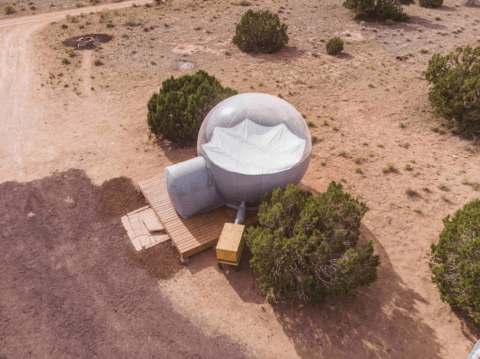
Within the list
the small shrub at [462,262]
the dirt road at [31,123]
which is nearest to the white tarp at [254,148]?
the small shrub at [462,262]

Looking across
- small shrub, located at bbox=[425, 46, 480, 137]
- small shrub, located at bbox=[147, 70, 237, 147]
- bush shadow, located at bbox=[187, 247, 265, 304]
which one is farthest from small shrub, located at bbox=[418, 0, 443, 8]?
bush shadow, located at bbox=[187, 247, 265, 304]

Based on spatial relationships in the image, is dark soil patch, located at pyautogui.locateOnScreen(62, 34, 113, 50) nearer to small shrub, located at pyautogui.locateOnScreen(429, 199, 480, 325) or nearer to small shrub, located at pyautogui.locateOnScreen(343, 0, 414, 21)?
small shrub, located at pyautogui.locateOnScreen(343, 0, 414, 21)

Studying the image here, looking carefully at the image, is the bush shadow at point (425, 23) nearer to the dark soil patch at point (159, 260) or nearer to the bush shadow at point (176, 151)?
Answer: the bush shadow at point (176, 151)

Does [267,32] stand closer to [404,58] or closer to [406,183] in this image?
[404,58]

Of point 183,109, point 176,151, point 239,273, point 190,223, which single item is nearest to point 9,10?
point 183,109

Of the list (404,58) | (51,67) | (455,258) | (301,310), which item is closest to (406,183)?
(455,258)

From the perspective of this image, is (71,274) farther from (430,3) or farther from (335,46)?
(430,3)
